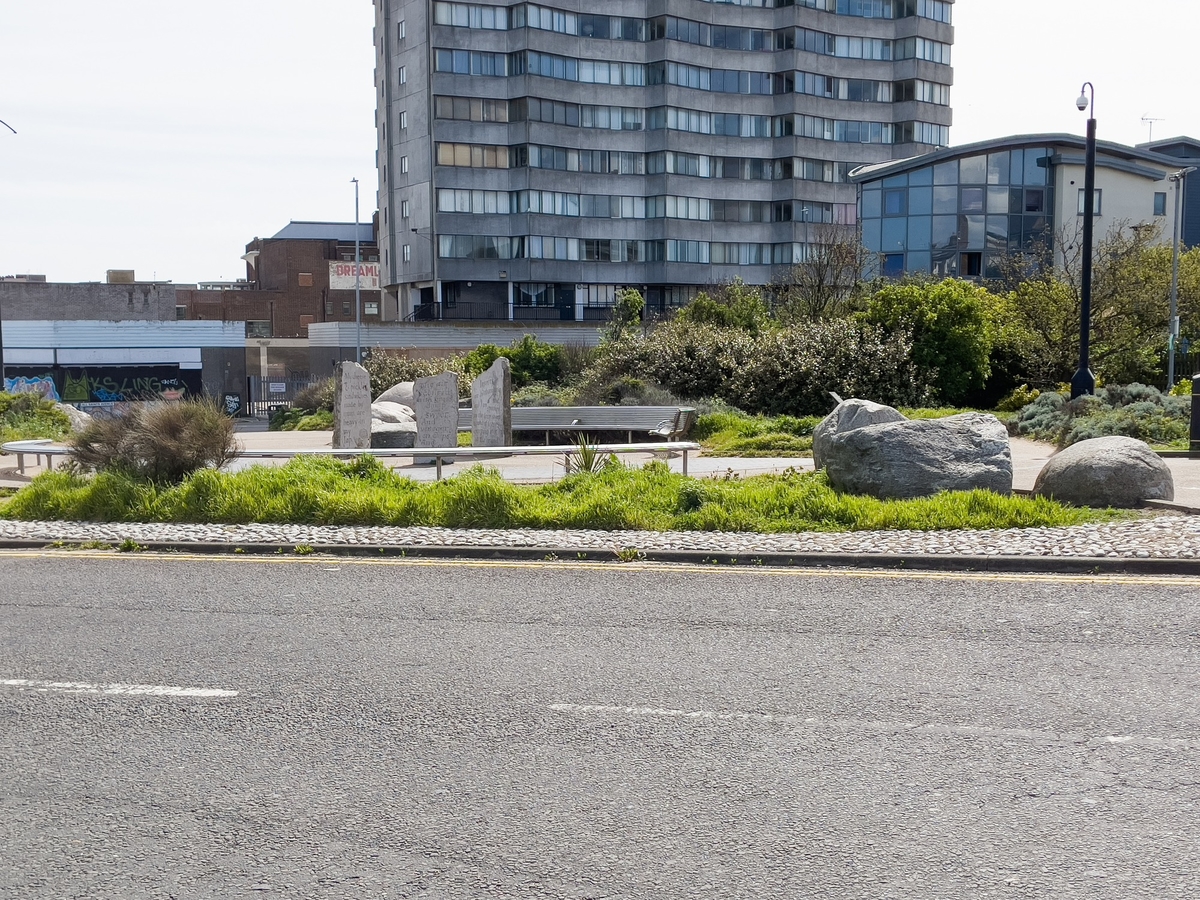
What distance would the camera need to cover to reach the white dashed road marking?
6455mm

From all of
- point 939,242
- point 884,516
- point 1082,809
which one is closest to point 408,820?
point 1082,809

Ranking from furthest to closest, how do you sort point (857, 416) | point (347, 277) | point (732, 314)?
point (347, 277)
point (732, 314)
point (857, 416)

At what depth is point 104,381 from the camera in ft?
182

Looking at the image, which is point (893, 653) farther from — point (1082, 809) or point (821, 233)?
point (821, 233)

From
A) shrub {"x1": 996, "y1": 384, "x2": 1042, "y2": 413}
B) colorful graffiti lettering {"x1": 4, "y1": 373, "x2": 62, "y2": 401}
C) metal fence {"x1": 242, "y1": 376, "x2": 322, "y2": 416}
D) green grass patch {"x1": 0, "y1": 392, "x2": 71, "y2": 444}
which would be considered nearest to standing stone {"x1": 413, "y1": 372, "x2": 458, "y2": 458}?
green grass patch {"x1": 0, "y1": 392, "x2": 71, "y2": 444}

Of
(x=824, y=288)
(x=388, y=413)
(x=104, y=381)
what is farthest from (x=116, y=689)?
(x=104, y=381)

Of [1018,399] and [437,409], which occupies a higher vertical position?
[1018,399]

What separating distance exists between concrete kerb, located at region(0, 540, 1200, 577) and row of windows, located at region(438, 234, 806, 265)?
203ft

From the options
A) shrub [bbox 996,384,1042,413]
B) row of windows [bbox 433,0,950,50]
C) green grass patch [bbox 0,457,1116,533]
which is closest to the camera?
green grass patch [bbox 0,457,1116,533]

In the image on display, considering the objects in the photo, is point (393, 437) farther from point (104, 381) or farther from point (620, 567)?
point (104, 381)

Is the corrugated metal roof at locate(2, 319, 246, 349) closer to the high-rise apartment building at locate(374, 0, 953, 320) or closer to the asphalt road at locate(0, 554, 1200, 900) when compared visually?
the high-rise apartment building at locate(374, 0, 953, 320)

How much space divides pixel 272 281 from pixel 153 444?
83.7m

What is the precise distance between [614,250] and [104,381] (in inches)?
1326

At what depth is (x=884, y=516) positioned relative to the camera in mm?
11289
